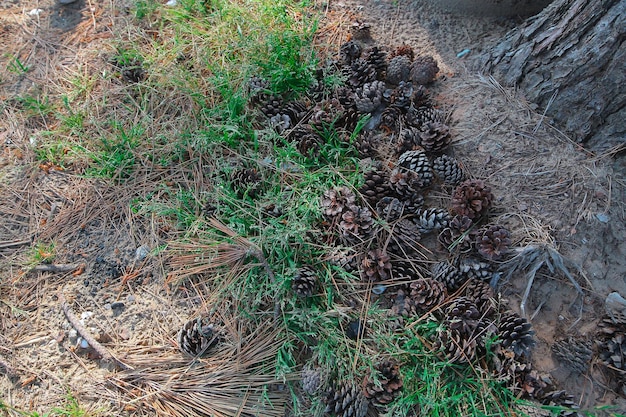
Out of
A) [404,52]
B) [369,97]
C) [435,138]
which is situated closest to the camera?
[435,138]

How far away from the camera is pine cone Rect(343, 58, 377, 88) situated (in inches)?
92.1

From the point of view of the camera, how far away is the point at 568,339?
171cm

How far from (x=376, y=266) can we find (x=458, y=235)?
1.20 feet

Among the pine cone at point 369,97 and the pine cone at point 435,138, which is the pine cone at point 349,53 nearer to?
the pine cone at point 369,97

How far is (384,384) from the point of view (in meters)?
1.69

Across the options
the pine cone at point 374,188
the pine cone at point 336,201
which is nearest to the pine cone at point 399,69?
the pine cone at point 374,188

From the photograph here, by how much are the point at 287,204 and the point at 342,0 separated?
1.40 m

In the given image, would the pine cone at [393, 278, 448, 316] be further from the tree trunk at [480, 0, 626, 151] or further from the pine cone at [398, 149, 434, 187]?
the tree trunk at [480, 0, 626, 151]

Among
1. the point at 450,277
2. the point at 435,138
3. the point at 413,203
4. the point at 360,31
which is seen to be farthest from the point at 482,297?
the point at 360,31

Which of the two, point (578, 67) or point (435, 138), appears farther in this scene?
point (435, 138)

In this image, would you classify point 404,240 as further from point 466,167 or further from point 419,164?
point 466,167

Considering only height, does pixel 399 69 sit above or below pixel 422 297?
above

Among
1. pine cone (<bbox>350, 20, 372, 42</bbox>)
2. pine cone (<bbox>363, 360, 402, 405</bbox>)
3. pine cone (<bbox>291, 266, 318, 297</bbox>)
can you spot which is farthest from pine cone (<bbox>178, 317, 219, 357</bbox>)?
pine cone (<bbox>350, 20, 372, 42</bbox>)

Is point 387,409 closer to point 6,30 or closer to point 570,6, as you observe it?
point 570,6
